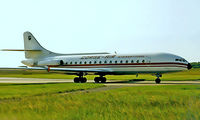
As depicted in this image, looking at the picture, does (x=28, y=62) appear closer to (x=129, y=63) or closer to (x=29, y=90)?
(x=129, y=63)

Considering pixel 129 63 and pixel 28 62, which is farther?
pixel 28 62

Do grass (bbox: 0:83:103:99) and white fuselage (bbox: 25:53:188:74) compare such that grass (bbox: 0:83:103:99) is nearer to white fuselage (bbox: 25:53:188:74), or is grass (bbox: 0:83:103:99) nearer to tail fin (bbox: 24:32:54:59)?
white fuselage (bbox: 25:53:188:74)

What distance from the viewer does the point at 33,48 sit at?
1964 inches

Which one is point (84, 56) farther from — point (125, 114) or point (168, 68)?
point (125, 114)

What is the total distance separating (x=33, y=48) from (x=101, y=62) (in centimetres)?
1464

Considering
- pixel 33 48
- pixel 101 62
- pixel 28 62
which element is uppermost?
pixel 33 48

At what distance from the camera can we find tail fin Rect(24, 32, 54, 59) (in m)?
49.8

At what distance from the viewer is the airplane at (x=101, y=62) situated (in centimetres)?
3538

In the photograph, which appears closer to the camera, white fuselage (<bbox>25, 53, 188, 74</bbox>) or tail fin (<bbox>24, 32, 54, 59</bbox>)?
white fuselage (<bbox>25, 53, 188, 74</bbox>)

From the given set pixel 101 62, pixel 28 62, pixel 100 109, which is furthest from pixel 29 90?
pixel 28 62

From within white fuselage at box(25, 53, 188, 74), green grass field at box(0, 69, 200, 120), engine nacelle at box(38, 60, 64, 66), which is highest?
green grass field at box(0, 69, 200, 120)

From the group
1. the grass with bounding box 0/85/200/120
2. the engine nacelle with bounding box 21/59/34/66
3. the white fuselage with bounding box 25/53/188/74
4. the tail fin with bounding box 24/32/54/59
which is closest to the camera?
the grass with bounding box 0/85/200/120

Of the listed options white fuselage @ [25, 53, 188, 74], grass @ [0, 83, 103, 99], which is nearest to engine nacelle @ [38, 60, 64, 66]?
white fuselage @ [25, 53, 188, 74]

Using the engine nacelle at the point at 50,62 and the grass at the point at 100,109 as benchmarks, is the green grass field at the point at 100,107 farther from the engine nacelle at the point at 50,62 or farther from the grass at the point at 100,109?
the engine nacelle at the point at 50,62
